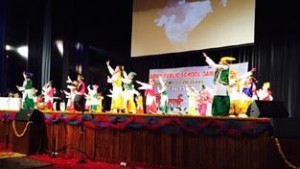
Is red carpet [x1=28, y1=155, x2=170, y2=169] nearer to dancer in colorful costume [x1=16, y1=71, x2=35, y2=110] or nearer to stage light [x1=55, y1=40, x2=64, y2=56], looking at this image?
dancer in colorful costume [x1=16, y1=71, x2=35, y2=110]

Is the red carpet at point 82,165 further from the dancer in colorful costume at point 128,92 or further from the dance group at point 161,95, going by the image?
the dancer in colorful costume at point 128,92

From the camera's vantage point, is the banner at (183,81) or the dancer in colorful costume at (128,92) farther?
the banner at (183,81)

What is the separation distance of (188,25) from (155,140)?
3.65 m

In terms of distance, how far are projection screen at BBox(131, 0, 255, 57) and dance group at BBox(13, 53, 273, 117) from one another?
146 cm

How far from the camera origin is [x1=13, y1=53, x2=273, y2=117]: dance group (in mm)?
4043

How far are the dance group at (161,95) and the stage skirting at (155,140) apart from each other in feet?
0.95

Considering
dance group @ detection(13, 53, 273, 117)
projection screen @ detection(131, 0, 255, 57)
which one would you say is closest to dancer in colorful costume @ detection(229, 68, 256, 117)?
dance group @ detection(13, 53, 273, 117)

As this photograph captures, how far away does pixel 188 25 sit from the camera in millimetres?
7293

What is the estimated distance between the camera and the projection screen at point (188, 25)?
642 cm

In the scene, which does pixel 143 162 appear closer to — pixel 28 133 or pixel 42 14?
pixel 28 133

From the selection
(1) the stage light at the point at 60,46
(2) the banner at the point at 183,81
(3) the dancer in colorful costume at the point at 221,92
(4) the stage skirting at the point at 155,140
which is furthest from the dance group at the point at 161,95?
(1) the stage light at the point at 60,46

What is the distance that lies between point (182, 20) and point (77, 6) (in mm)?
2896

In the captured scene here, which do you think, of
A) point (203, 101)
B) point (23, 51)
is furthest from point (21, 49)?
point (203, 101)

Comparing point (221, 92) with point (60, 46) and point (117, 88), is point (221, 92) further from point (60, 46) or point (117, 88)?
point (60, 46)
